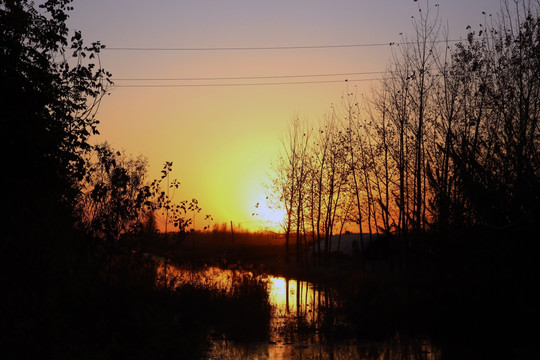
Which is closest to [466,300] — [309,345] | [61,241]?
[309,345]

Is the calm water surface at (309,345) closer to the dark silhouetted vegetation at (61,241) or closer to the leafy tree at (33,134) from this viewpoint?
the dark silhouetted vegetation at (61,241)

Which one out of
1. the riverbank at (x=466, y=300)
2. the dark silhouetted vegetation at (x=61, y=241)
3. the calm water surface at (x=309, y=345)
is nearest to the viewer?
the dark silhouetted vegetation at (x=61, y=241)

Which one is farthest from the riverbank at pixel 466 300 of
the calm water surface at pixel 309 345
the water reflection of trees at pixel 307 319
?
the calm water surface at pixel 309 345

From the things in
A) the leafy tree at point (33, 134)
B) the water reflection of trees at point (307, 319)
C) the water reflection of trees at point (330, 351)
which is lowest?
the water reflection of trees at point (330, 351)

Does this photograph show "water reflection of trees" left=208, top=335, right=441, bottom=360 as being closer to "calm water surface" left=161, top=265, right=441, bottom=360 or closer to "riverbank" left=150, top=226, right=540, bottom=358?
"calm water surface" left=161, top=265, right=441, bottom=360

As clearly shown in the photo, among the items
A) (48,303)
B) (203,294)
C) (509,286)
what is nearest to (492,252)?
(509,286)

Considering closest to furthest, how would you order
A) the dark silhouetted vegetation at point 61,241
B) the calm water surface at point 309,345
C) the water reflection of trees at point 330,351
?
1. the dark silhouetted vegetation at point 61,241
2. the water reflection of trees at point 330,351
3. the calm water surface at point 309,345

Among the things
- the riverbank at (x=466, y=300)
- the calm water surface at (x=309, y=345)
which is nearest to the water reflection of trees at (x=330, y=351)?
the calm water surface at (x=309, y=345)

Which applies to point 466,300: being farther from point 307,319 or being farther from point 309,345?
point 309,345

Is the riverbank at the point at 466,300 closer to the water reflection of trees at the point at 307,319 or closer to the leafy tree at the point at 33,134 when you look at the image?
the water reflection of trees at the point at 307,319

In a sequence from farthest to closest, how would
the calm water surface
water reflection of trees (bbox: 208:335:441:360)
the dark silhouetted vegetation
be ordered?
the calm water surface
water reflection of trees (bbox: 208:335:441:360)
the dark silhouetted vegetation

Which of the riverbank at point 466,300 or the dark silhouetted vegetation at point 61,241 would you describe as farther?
Answer: the riverbank at point 466,300

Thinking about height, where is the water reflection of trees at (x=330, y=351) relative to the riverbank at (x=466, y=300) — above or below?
below

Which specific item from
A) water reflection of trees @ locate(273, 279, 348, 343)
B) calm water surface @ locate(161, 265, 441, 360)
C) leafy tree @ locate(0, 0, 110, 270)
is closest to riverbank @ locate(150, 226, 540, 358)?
water reflection of trees @ locate(273, 279, 348, 343)
